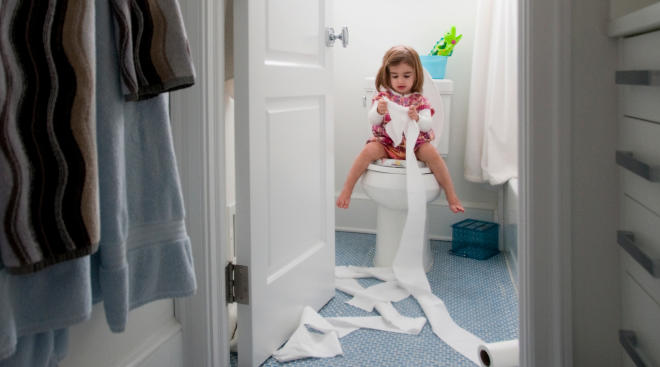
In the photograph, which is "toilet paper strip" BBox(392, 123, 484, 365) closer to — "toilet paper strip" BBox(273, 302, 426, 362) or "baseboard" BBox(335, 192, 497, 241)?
"toilet paper strip" BBox(273, 302, 426, 362)

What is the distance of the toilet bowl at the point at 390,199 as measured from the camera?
2.29 m

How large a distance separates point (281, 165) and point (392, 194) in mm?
720

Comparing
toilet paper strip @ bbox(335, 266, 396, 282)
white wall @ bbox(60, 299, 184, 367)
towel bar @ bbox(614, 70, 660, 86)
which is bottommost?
toilet paper strip @ bbox(335, 266, 396, 282)

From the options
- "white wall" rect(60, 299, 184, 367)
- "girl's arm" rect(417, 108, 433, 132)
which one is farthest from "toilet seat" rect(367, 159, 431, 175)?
"white wall" rect(60, 299, 184, 367)

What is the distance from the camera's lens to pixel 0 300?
2.38 feet

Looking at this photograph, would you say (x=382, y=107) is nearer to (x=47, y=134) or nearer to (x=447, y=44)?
(x=447, y=44)

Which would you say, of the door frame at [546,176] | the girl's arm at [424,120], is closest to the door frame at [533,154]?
the door frame at [546,176]

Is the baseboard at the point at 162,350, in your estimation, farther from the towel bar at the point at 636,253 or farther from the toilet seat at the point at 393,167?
the toilet seat at the point at 393,167

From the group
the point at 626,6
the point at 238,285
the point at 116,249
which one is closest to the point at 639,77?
the point at 626,6

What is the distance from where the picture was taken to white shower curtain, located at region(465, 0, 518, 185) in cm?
239

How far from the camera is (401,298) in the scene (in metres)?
2.11

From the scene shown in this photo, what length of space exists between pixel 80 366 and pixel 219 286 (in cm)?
43

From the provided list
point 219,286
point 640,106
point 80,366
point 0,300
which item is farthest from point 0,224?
point 640,106

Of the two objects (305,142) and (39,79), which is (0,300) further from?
(305,142)
